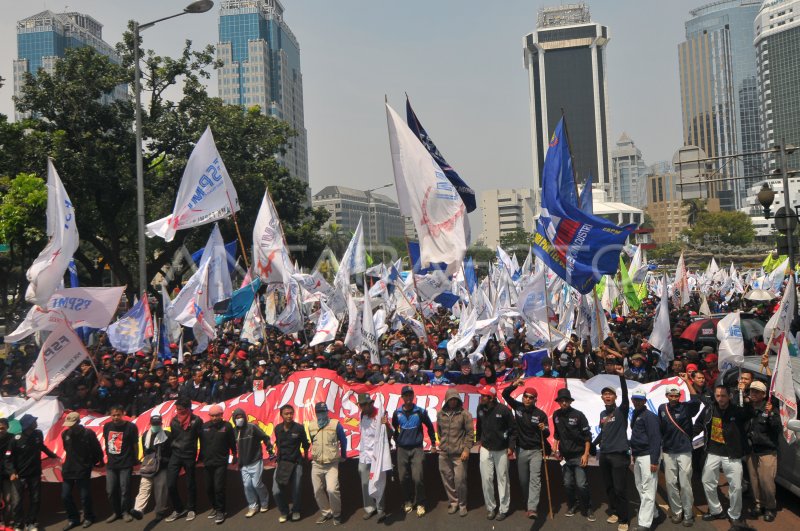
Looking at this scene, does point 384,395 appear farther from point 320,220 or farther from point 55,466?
point 320,220

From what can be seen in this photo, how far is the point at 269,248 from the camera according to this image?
52.4 feet

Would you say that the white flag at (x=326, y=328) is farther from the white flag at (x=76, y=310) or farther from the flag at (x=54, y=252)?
the flag at (x=54, y=252)

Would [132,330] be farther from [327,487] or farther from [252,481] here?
[327,487]

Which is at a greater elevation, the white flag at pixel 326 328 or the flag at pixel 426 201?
the flag at pixel 426 201

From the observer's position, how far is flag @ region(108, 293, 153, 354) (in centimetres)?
1423

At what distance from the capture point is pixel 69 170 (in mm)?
25375

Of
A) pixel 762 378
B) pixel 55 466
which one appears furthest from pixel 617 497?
pixel 55 466

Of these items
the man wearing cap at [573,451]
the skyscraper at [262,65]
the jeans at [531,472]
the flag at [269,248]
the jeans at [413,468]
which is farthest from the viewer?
the skyscraper at [262,65]

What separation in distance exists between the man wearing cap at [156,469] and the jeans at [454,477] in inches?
123

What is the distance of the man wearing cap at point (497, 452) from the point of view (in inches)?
325

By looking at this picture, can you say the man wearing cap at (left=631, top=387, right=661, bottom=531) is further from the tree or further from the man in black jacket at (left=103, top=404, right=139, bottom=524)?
the tree

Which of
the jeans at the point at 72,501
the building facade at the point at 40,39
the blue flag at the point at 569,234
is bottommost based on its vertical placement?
the jeans at the point at 72,501

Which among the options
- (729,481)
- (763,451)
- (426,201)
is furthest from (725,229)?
(729,481)

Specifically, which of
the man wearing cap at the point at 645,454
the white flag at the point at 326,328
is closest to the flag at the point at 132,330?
the white flag at the point at 326,328
